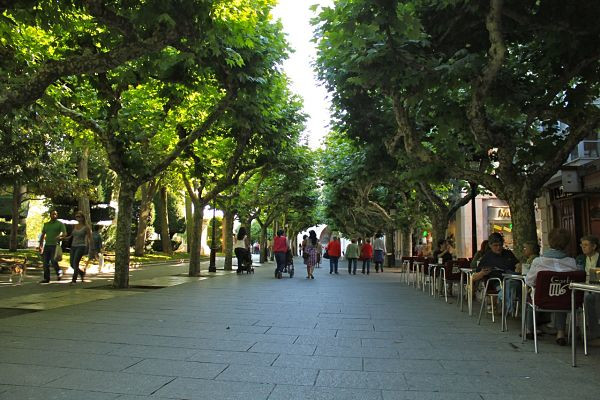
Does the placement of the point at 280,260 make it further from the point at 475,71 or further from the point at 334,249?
the point at 475,71

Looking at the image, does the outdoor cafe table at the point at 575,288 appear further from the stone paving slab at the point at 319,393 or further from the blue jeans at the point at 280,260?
the blue jeans at the point at 280,260

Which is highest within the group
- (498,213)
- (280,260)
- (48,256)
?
(498,213)

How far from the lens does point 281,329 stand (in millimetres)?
7152

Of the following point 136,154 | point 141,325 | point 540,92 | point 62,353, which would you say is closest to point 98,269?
point 136,154

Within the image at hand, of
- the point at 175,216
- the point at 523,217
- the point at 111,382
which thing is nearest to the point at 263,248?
the point at 175,216

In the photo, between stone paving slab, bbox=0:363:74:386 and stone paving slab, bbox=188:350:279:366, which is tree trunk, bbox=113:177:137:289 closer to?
stone paving slab, bbox=188:350:279:366

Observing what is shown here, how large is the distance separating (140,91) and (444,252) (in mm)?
9748

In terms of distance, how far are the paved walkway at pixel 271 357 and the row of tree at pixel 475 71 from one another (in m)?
3.44

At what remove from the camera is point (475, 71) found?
8.07 meters

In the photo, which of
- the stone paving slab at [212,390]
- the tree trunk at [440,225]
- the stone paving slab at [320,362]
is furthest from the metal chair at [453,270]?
the stone paving slab at [212,390]

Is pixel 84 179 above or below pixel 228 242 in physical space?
above

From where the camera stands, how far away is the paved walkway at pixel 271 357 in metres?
4.19

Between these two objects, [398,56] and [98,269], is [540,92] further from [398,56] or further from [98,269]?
[98,269]

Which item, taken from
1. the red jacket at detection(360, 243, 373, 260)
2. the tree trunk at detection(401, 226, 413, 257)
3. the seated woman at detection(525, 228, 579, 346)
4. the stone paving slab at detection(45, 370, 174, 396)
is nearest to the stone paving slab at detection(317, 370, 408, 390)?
the stone paving slab at detection(45, 370, 174, 396)
